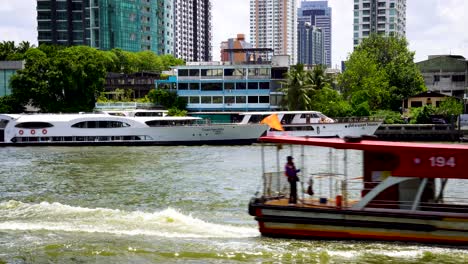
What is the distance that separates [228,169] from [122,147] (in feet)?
68.1

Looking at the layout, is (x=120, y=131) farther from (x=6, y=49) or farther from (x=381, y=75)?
(x=6, y=49)

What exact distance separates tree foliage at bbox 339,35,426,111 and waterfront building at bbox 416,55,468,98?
551 cm

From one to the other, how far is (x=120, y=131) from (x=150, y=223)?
3623cm

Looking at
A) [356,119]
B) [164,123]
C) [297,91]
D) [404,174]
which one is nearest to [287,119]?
[356,119]

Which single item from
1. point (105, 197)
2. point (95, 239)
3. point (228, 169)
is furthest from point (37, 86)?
point (95, 239)

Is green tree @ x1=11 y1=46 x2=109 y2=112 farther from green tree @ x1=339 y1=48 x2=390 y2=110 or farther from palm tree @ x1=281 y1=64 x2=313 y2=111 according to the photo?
green tree @ x1=339 y1=48 x2=390 y2=110

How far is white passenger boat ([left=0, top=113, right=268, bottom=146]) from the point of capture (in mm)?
52125

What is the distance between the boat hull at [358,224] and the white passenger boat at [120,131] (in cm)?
3624

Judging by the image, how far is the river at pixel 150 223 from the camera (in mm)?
14477

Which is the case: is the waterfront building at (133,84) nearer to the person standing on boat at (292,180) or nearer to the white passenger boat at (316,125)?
the white passenger boat at (316,125)

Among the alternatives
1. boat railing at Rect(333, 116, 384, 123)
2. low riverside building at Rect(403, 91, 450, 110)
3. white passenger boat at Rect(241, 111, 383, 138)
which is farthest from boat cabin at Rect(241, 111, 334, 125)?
low riverside building at Rect(403, 91, 450, 110)

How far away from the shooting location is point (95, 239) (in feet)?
52.8

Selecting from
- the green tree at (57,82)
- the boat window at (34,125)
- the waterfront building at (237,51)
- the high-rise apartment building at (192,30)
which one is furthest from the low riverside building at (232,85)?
the high-rise apartment building at (192,30)

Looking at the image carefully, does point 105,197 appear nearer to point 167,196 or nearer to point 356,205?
point 167,196
